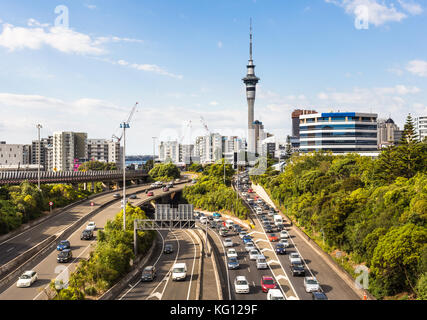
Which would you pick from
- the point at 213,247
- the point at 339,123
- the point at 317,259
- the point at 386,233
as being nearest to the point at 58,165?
the point at 339,123

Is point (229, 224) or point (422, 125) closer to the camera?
point (229, 224)

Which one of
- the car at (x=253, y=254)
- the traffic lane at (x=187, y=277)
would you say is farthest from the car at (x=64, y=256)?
the car at (x=253, y=254)

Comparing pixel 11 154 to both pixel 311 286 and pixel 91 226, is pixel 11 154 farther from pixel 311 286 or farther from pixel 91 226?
pixel 311 286

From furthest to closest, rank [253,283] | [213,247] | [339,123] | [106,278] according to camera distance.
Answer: [339,123], [213,247], [253,283], [106,278]

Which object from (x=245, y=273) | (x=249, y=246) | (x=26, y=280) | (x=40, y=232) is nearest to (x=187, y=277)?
(x=245, y=273)

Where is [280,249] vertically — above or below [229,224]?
above

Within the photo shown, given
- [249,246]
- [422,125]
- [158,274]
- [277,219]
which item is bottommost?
[158,274]
